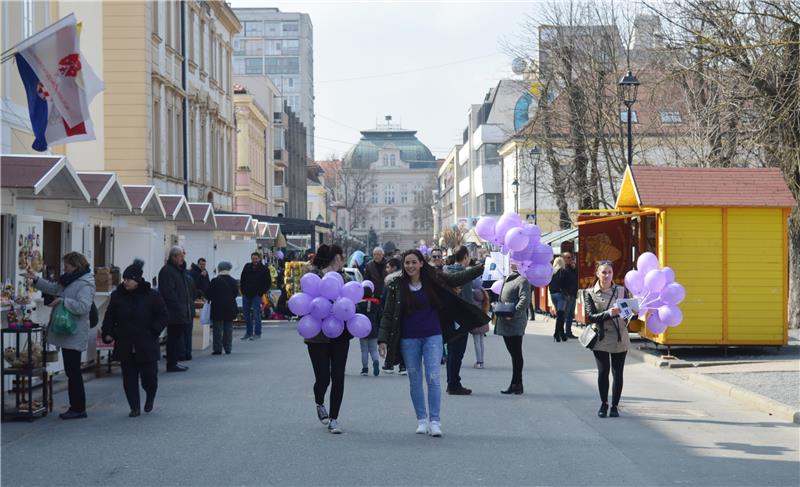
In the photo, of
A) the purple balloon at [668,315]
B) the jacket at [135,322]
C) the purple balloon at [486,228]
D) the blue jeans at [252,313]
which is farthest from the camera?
the blue jeans at [252,313]

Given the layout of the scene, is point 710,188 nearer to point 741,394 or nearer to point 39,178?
point 741,394

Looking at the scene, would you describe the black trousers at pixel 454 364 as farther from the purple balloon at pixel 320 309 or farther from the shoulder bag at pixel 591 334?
the purple balloon at pixel 320 309

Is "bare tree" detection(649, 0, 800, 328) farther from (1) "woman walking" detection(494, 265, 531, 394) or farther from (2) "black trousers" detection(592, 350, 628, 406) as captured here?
(2) "black trousers" detection(592, 350, 628, 406)

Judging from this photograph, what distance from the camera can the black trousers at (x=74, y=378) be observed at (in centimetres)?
1166

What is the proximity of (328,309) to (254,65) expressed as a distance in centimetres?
13310

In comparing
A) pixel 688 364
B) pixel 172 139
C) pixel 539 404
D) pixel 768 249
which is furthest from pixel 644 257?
pixel 172 139

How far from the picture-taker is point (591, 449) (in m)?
9.66

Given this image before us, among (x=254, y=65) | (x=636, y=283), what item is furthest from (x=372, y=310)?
(x=254, y=65)

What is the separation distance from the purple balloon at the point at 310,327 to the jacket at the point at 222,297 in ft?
30.2

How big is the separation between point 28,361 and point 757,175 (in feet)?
41.0

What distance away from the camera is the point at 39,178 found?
13.4 m

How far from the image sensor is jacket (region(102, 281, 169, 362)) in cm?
1176

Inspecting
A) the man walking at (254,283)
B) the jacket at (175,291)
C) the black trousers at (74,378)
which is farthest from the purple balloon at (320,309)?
the man walking at (254,283)

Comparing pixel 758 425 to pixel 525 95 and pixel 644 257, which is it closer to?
pixel 644 257
